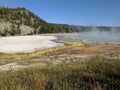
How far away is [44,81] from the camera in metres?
7.37

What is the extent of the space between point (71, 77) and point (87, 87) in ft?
3.00

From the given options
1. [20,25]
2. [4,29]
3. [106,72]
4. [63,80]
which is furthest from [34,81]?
[20,25]

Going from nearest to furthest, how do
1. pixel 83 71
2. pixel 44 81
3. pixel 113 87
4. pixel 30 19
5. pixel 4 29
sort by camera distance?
1. pixel 113 87
2. pixel 44 81
3. pixel 83 71
4. pixel 4 29
5. pixel 30 19

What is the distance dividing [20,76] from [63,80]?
1.76 metres

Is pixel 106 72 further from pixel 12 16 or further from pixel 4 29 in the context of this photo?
pixel 12 16

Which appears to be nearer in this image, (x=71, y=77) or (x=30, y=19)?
(x=71, y=77)

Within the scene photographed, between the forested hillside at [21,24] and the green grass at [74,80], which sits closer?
the green grass at [74,80]

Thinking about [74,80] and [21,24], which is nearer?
[74,80]

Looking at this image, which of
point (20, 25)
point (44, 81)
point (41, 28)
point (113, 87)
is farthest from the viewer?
point (41, 28)

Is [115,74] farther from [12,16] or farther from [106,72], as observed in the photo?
[12,16]

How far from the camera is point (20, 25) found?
106 meters

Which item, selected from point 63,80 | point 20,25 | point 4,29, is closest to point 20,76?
point 63,80

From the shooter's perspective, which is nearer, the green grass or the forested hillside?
the green grass

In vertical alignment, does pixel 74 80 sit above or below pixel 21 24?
above
